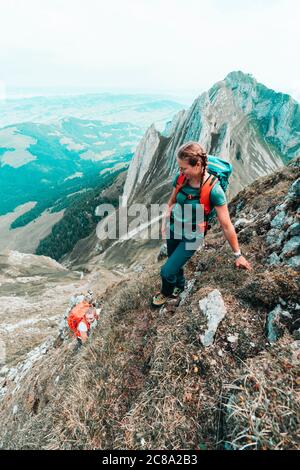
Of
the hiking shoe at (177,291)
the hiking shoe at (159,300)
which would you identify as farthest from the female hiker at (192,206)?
the hiking shoe at (159,300)

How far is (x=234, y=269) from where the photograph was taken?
8.02 m

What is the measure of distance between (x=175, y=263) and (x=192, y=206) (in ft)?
5.75

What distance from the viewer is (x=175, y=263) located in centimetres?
793

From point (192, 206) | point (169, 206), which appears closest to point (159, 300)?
point (169, 206)

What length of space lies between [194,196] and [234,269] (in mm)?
2505

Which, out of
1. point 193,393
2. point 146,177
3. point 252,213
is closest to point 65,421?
point 193,393

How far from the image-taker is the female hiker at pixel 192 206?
6.42 metres

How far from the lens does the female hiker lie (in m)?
6.42

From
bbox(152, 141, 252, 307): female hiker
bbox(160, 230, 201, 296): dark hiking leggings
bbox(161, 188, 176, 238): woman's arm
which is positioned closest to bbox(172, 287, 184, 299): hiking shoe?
bbox(160, 230, 201, 296): dark hiking leggings

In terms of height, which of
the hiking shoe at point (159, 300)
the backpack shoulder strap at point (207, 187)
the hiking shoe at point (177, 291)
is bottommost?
the hiking shoe at point (159, 300)

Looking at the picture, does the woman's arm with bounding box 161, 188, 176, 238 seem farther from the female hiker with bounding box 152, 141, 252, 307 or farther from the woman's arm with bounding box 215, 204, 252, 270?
the woman's arm with bounding box 215, 204, 252, 270

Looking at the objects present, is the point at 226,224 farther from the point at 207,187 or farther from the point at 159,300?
the point at 159,300

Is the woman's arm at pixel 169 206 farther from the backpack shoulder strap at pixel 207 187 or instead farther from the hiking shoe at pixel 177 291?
the hiking shoe at pixel 177 291
